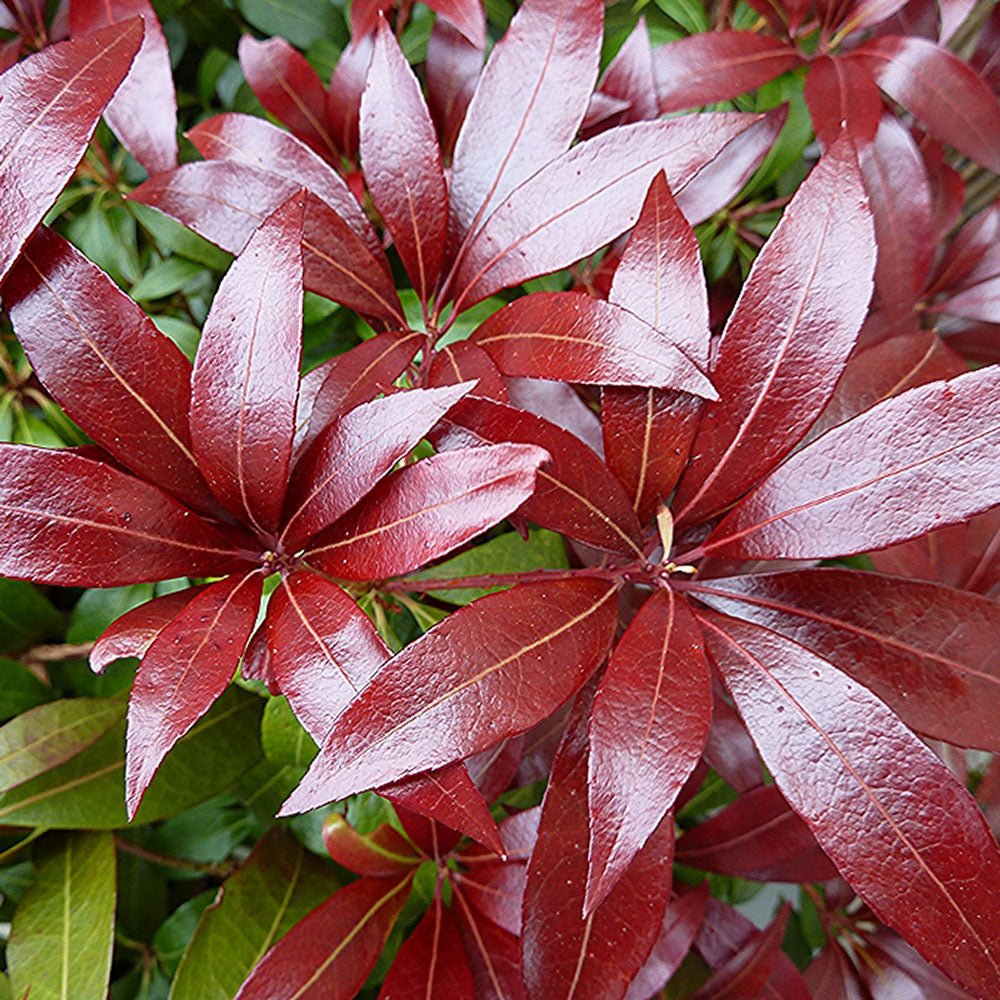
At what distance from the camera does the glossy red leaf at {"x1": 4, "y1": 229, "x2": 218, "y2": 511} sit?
508 millimetres

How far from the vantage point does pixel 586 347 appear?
0.53 meters

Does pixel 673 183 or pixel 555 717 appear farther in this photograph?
pixel 555 717

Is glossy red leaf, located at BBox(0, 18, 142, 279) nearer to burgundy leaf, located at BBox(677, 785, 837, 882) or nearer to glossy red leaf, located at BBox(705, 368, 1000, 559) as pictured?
glossy red leaf, located at BBox(705, 368, 1000, 559)

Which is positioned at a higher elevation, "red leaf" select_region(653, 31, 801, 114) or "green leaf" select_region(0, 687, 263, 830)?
"red leaf" select_region(653, 31, 801, 114)

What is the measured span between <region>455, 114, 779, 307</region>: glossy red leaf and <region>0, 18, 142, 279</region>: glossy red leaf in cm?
24

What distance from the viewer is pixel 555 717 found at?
0.76 meters

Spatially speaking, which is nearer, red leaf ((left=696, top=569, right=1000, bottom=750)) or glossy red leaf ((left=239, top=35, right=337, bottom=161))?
red leaf ((left=696, top=569, right=1000, bottom=750))

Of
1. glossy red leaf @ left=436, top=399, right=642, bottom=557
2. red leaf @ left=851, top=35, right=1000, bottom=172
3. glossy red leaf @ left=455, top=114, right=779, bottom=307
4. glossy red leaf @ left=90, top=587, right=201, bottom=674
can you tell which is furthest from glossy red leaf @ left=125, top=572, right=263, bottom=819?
red leaf @ left=851, top=35, right=1000, bottom=172

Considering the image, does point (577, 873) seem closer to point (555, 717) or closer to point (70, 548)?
point (555, 717)

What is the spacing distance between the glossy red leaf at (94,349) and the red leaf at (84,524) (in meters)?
0.03

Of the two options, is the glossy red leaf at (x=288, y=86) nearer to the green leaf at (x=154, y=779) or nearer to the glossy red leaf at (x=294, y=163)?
the glossy red leaf at (x=294, y=163)

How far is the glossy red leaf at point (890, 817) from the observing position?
468 millimetres

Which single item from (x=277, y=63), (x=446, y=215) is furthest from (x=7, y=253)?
(x=277, y=63)

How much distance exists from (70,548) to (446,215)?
0.33 meters
